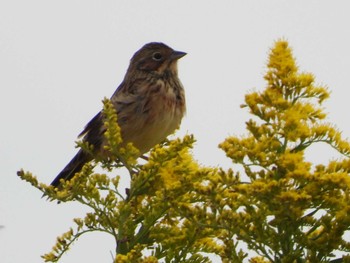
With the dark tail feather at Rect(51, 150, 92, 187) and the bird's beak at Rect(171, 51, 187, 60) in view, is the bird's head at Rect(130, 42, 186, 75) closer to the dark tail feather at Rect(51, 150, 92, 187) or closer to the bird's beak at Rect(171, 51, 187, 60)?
the bird's beak at Rect(171, 51, 187, 60)

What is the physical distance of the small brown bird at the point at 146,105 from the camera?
8.55m

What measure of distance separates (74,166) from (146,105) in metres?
1.02

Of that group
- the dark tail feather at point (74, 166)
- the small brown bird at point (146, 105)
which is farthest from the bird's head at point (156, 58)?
the dark tail feather at point (74, 166)

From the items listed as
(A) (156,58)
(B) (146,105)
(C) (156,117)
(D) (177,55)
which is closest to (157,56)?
(A) (156,58)

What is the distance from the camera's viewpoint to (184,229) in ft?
16.5

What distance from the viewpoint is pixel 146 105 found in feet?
29.4

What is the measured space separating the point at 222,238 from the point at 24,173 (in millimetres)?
1312

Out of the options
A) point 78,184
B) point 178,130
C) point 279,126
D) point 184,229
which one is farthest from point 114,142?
point 178,130

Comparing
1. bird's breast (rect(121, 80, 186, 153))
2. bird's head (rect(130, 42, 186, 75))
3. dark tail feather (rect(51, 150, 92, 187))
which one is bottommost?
dark tail feather (rect(51, 150, 92, 187))

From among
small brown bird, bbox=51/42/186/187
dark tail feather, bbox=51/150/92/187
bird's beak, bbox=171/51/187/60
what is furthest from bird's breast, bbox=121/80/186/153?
bird's beak, bbox=171/51/187/60

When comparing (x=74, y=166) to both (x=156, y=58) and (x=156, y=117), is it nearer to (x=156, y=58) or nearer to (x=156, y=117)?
(x=156, y=117)

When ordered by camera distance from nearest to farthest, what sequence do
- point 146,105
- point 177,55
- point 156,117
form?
point 156,117
point 146,105
point 177,55

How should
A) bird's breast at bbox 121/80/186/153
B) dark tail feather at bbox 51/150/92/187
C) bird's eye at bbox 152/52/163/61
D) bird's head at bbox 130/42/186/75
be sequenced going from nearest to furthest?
1. bird's breast at bbox 121/80/186/153
2. dark tail feather at bbox 51/150/92/187
3. bird's head at bbox 130/42/186/75
4. bird's eye at bbox 152/52/163/61

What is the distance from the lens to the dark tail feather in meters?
8.75
